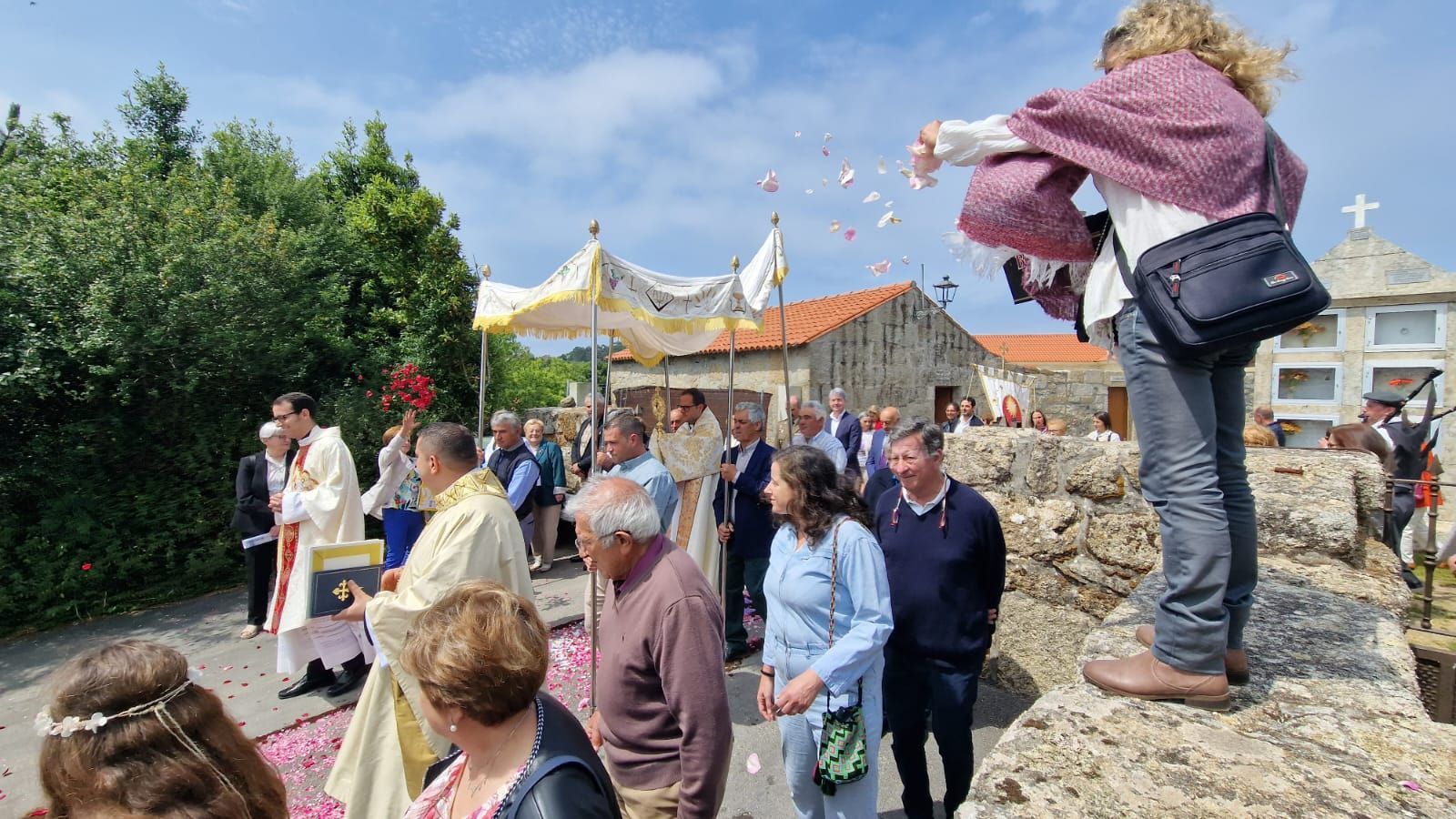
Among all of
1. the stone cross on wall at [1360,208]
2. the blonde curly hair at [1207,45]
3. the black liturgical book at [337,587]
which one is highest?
the stone cross on wall at [1360,208]

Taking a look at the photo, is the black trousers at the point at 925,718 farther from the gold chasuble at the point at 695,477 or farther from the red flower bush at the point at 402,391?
the red flower bush at the point at 402,391

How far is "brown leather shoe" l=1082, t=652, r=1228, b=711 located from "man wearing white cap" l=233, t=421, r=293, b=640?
5.73 m

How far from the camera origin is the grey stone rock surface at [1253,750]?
3.24ft

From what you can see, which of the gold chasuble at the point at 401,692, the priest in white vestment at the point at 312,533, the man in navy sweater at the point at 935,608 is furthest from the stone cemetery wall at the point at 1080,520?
the priest in white vestment at the point at 312,533

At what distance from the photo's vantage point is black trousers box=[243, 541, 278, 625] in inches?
207

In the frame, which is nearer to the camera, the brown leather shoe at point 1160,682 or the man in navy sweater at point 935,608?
the brown leather shoe at point 1160,682

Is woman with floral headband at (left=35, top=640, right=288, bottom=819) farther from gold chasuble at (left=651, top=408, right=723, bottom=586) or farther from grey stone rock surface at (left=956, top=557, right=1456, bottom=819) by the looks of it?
gold chasuble at (left=651, top=408, right=723, bottom=586)

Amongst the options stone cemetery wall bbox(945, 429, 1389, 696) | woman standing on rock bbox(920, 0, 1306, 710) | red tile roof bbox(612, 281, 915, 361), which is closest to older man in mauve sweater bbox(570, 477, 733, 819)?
woman standing on rock bbox(920, 0, 1306, 710)

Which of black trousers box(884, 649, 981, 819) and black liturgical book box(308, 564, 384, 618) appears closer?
black trousers box(884, 649, 981, 819)

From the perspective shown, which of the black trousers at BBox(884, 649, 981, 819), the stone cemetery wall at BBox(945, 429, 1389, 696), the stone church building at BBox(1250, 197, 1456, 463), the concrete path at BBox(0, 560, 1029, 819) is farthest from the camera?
the stone church building at BBox(1250, 197, 1456, 463)

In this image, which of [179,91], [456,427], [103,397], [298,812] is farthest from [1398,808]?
[179,91]

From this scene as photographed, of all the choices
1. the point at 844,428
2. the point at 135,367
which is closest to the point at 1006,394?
the point at 844,428

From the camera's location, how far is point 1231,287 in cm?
121

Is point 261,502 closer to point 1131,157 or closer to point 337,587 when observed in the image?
point 337,587
